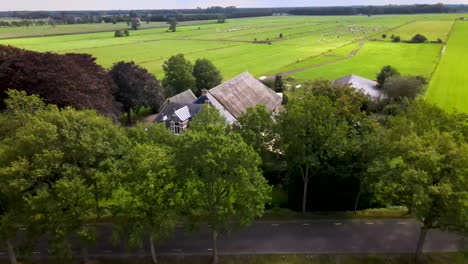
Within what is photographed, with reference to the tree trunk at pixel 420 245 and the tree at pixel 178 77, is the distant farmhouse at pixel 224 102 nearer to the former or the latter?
the tree at pixel 178 77

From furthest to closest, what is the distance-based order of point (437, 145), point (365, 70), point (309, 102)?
point (365, 70) → point (309, 102) → point (437, 145)

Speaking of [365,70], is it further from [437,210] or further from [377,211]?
[437,210]

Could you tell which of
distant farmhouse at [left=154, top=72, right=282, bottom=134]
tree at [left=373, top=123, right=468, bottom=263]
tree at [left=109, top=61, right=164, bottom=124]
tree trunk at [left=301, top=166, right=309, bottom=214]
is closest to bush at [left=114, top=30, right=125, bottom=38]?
tree at [left=109, top=61, right=164, bottom=124]

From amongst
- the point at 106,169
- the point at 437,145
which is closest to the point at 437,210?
the point at 437,145

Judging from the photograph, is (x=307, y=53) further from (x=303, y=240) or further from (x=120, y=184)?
(x=120, y=184)

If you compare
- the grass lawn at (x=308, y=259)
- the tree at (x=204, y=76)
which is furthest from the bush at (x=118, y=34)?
the grass lawn at (x=308, y=259)

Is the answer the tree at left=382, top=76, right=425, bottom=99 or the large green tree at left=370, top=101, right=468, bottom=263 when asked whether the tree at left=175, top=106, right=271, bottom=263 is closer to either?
the large green tree at left=370, top=101, right=468, bottom=263
